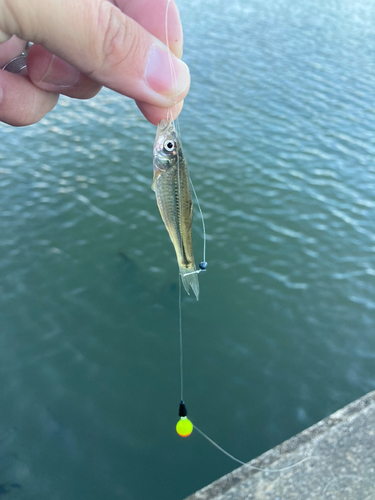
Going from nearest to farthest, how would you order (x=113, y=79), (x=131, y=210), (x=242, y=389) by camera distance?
(x=113, y=79) → (x=242, y=389) → (x=131, y=210)

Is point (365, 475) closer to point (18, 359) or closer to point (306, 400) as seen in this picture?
point (306, 400)

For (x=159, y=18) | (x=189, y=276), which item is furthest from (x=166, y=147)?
(x=189, y=276)

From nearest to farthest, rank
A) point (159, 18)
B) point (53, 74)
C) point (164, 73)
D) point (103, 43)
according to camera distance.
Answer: point (103, 43), point (164, 73), point (159, 18), point (53, 74)

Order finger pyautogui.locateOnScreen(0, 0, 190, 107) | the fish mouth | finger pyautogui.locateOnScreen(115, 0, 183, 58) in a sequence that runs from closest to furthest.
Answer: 1. finger pyautogui.locateOnScreen(0, 0, 190, 107)
2. finger pyautogui.locateOnScreen(115, 0, 183, 58)
3. the fish mouth

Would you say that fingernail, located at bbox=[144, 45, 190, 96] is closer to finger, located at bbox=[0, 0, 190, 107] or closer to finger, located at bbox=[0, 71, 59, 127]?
finger, located at bbox=[0, 0, 190, 107]

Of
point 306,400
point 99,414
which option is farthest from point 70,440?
point 306,400

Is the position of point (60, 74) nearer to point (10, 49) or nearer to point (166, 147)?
point (10, 49)

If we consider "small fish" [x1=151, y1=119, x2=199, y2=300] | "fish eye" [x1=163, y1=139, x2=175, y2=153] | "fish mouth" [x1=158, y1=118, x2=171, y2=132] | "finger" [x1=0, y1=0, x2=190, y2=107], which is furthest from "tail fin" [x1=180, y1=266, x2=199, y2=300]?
"finger" [x1=0, y1=0, x2=190, y2=107]
